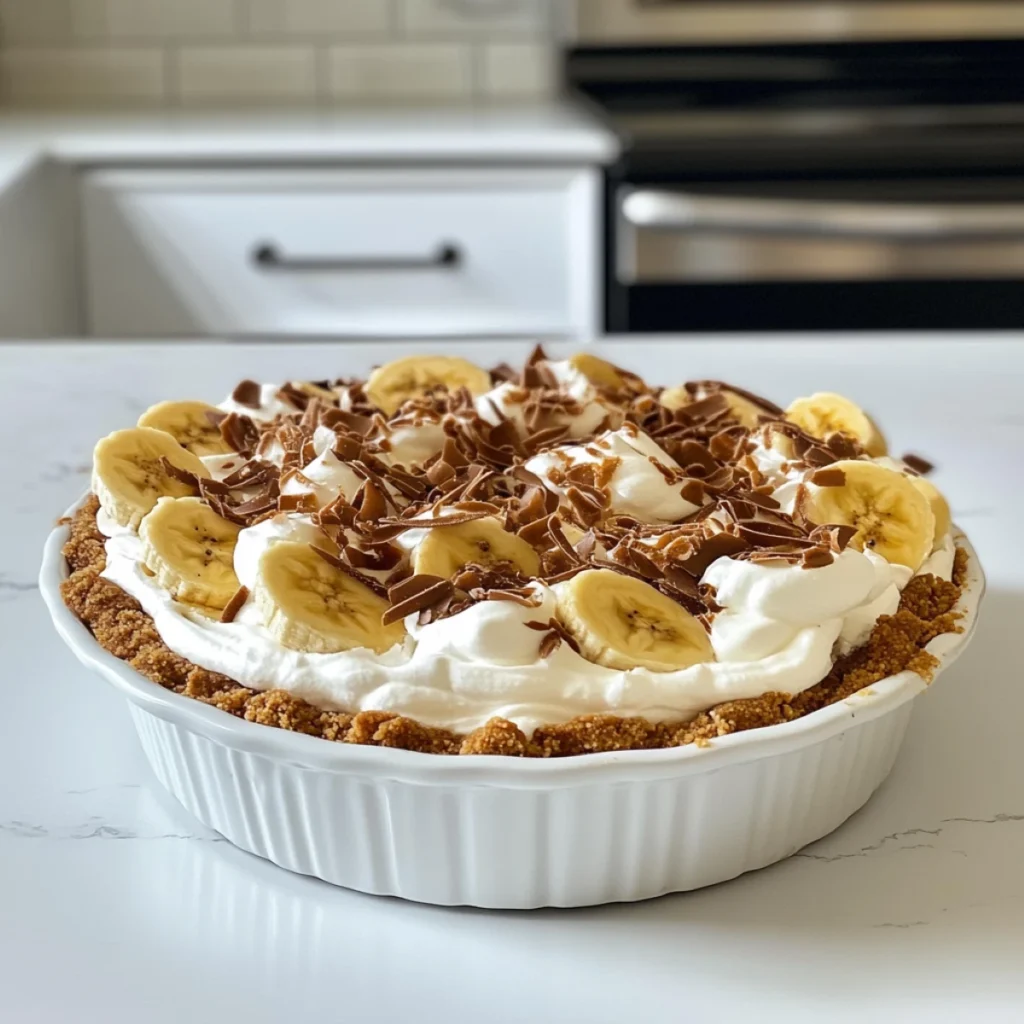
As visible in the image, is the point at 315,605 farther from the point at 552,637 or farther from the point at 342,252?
the point at 342,252

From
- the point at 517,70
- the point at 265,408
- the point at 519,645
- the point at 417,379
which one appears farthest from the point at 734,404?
the point at 517,70

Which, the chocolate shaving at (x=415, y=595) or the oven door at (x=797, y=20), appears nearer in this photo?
the chocolate shaving at (x=415, y=595)

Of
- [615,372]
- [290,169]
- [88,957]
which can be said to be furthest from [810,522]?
[290,169]

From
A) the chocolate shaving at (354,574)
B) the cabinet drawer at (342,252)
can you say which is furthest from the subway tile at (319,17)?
the chocolate shaving at (354,574)

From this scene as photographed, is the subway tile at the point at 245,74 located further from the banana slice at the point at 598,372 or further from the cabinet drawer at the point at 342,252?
the banana slice at the point at 598,372

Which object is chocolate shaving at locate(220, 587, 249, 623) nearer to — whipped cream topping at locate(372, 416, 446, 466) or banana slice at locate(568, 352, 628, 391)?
whipped cream topping at locate(372, 416, 446, 466)

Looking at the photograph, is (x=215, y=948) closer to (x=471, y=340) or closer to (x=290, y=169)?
(x=471, y=340)
